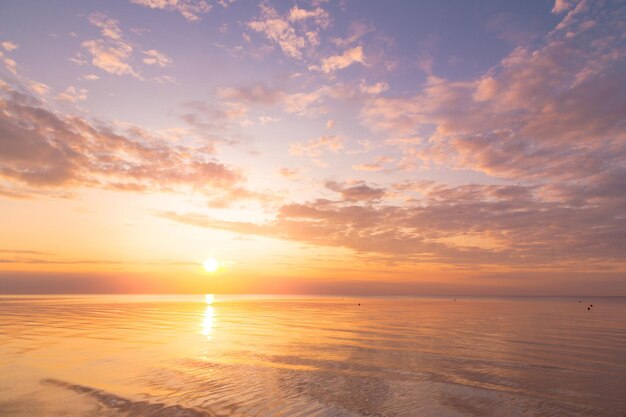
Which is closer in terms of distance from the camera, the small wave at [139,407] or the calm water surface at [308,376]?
the small wave at [139,407]

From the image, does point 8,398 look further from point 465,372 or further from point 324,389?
point 465,372

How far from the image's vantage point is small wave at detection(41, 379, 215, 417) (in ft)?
38.9

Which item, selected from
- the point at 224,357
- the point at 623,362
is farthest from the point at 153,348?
the point at 623,362

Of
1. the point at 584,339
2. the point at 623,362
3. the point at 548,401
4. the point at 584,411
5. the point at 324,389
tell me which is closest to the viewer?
the point at 584,411

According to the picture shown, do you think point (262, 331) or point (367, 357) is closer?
point (367, 357)

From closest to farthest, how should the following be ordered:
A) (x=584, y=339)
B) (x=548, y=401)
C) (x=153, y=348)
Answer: (x=548, y=401), (x=153, y=348), (x=584, y=339)

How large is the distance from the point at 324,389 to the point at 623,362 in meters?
17.7

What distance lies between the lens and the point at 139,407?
490 inches

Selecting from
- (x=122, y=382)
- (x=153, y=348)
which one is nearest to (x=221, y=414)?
(x=122, y=382)

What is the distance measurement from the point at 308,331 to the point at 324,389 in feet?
65.3

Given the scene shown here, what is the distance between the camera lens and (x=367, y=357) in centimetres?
2164

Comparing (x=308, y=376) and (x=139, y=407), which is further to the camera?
(x=308, y=376)

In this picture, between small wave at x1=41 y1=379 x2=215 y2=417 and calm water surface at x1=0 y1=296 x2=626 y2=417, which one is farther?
Result: calm water surface at x1=0 y1=296 x2=626 y2=417

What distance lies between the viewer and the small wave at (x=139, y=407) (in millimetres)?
11859
